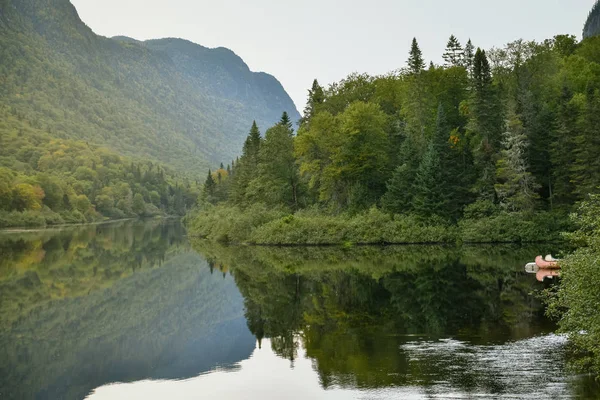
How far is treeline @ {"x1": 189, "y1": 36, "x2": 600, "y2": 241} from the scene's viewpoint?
2475 inches

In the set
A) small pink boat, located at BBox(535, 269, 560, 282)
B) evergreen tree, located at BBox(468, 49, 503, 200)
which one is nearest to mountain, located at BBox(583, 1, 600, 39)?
evergreen tree, located at BBox(468, 49, 503, 200)

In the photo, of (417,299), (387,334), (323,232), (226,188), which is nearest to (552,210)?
(323,232)

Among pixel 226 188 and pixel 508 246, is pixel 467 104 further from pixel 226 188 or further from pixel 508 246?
pixel 226 188

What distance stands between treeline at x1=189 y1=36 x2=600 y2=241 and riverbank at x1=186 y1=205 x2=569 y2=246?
0.27 meters

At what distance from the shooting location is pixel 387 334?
22.6 meters

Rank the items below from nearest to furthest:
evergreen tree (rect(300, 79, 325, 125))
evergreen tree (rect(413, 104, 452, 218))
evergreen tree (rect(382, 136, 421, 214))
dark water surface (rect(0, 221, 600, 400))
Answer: dark water surface (rect(0, 221, 600, 400)) < evergreen tree (rect(413, 104, 452, 218)) < evergreen tree (rect(382, 136, 421, 214)) < evergreen tree (rect(300, 79, 325, 125))

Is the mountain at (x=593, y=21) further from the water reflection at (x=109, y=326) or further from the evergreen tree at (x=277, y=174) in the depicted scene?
the water reflection at (x=109, y=326)

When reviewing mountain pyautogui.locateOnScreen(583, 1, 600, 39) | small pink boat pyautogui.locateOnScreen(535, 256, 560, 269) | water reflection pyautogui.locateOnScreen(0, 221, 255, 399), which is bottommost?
water reflection pyautogui.locateOnScreen(0, 221, 255, 399)

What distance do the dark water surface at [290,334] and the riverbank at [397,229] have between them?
50.1 ft

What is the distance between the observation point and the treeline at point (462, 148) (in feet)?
206

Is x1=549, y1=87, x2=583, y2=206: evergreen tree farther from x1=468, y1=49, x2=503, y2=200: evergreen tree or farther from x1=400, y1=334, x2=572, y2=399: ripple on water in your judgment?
x1=400, y1=334, x2=572, y2=399: ripple on water

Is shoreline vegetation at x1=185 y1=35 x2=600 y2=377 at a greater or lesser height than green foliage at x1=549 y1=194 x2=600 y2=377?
greater

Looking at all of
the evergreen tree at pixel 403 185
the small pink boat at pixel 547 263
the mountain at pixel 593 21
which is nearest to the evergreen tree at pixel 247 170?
the evergreen tree at pixel 403 185

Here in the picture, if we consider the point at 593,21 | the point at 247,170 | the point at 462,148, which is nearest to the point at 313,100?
the point at 247,170
